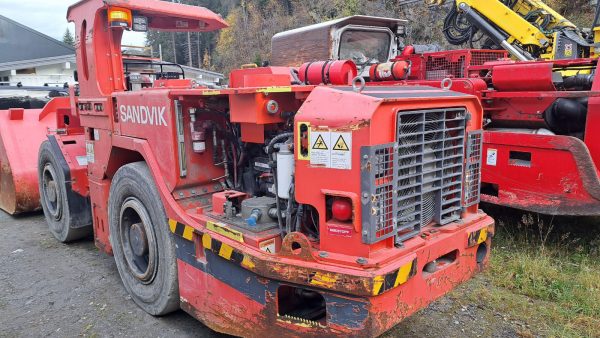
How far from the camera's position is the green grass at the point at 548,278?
3.38 m

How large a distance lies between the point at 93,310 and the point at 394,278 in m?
2.62

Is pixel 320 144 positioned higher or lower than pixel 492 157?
higher

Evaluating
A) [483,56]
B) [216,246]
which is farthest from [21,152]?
[483,56]

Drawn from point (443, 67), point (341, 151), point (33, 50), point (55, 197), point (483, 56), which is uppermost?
point (33, 50)

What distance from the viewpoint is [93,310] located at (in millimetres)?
3783

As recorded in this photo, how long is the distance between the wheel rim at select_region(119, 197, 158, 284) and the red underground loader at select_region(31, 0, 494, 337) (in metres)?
0.01

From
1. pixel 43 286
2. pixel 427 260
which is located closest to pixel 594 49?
pixel 427 260

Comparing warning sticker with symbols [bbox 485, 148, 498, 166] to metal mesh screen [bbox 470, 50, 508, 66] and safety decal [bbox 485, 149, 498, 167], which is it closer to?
safety decal [bbox 485, 149, 498, 167]

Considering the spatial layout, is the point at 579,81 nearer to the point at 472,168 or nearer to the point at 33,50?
the point at 472,168

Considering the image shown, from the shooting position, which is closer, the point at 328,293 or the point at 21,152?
the point at 328,293

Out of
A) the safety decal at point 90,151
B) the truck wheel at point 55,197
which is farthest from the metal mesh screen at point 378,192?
the truck wheel at point 55,197

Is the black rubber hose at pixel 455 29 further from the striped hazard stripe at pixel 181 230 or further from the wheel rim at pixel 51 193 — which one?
the striped hazard stripe at pixel 181 230

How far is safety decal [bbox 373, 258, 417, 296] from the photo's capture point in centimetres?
226

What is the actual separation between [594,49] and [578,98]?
425 cm
